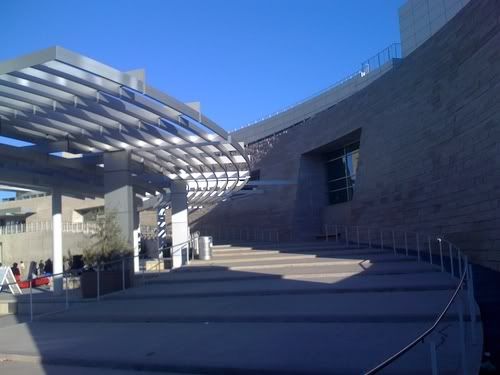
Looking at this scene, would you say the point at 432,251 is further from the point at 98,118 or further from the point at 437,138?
the point at 98,118

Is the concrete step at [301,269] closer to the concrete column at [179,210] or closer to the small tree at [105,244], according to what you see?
the small tree at [105,244]

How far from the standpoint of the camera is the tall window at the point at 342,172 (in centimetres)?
2869

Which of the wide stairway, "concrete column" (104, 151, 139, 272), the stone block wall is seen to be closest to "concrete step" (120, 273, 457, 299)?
the wide stairway

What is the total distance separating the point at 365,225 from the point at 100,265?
13625mm

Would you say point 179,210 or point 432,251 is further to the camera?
point 179,210

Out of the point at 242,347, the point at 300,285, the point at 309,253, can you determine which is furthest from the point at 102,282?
the point at 309,253

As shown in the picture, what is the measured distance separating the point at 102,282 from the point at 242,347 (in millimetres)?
7598

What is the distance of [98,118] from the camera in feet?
44.8

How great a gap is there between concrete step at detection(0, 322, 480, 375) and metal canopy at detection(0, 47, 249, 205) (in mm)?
5102

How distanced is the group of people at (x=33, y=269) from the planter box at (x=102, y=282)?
8.93m

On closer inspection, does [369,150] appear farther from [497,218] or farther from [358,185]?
[497,218]

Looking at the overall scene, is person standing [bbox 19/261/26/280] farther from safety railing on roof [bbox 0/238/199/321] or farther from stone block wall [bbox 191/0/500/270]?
stone block wall [bbox 191/0/500/270]

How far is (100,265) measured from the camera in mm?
13961

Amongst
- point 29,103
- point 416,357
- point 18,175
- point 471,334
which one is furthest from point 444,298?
point 18,175
